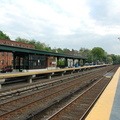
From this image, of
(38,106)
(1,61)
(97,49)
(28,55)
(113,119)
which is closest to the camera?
(113,119)

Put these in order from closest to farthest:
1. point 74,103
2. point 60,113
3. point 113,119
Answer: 1. point 113,119
2. point 60,113
3. point 74,103

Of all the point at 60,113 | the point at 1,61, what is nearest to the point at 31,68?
the point at 60,113

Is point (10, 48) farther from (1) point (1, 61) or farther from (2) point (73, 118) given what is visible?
(1) point (1, 61)

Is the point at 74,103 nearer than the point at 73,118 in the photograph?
No

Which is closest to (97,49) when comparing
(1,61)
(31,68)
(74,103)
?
(1,61)

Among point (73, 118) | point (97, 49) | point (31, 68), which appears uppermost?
point (97, 49)

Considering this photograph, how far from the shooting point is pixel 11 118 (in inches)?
302

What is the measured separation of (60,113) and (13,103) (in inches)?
154

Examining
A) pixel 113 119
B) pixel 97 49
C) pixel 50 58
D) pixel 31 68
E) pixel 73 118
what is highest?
pixel 97 49

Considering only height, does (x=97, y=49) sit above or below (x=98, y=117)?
above

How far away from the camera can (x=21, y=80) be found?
2112cm

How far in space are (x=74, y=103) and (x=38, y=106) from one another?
8.88ft

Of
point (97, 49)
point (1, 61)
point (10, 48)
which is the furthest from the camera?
point (97, 49)

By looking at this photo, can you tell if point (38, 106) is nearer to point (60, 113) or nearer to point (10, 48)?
point (60, 113)
